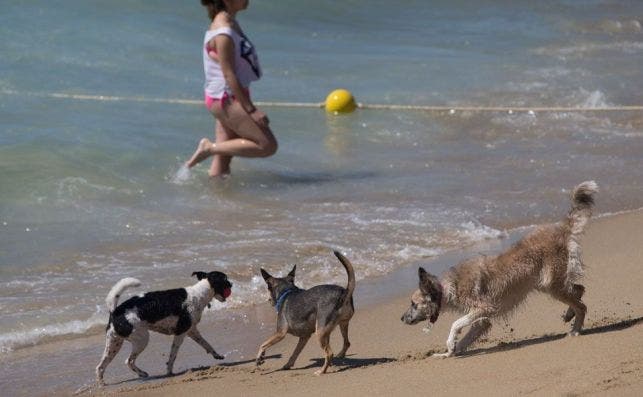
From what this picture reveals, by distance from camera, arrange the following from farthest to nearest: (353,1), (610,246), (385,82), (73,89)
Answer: (353,1), (385,82), (73,89), (610,246)

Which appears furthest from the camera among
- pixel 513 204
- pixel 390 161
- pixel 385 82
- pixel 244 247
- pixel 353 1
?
pixel 353 1

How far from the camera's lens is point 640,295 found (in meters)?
7.76

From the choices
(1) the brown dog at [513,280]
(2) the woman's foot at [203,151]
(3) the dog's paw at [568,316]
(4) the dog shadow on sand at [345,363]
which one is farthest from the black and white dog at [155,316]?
(2) the woman's foot at [203,151]

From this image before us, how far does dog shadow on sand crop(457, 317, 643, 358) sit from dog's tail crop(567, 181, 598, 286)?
1.02ft

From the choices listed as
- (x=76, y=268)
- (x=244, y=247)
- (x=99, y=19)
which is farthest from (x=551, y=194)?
(x=99, y=19)

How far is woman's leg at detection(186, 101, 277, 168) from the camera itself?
11367 mm

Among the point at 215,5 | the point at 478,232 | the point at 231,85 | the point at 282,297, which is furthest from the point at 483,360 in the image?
the point at 215,5

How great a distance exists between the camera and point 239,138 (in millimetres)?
11727

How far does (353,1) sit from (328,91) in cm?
873

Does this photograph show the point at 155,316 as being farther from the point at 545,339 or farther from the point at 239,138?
the point at 239,138

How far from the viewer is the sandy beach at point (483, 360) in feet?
19.6

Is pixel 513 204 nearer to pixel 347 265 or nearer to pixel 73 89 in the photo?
pixel 347 265

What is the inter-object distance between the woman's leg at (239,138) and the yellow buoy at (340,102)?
3760 mm

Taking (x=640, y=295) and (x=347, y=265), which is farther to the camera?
(x=640, y=295)
